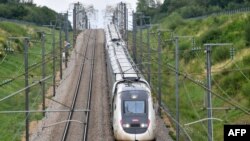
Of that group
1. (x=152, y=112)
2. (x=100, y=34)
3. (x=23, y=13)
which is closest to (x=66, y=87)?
(x=152, y=112)

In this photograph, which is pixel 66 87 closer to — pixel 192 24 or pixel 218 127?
pixel 218 127

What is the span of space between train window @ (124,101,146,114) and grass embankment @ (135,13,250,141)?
2708mm

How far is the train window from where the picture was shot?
30797mm

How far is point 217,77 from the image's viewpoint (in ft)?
160

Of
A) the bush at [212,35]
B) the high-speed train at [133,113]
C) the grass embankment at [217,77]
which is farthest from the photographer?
the bush at [212,35]

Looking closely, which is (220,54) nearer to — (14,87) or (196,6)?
(14,87)

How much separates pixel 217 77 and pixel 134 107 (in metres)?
19.3

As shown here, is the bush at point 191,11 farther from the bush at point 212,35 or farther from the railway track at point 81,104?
the bush at point 212,35

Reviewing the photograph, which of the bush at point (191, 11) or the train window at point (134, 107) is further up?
the bush at point (191, 11)

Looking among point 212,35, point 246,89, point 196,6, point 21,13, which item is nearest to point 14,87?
point 246,89

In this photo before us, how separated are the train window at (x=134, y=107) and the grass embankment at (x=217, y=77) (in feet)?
8.88

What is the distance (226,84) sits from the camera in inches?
1802

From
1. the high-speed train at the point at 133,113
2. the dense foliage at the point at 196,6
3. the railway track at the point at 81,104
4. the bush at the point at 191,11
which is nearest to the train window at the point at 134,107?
the high-speed train at the point at 133,113

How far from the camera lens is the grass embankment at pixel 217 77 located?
126 ft
